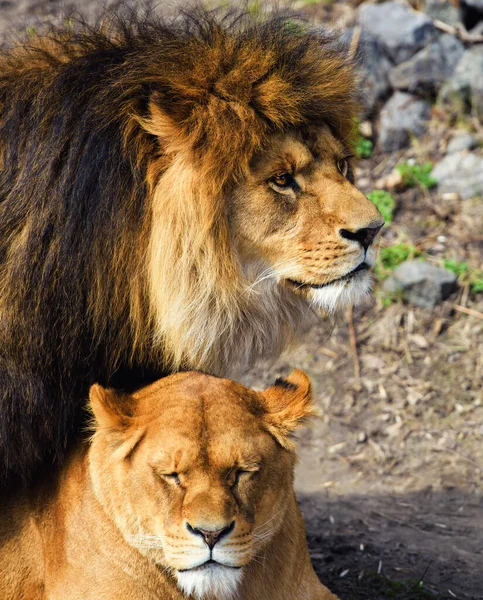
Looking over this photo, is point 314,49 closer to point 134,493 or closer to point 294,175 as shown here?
point 294,175

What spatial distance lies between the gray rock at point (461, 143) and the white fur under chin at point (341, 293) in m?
2.86

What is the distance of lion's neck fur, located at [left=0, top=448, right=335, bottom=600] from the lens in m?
2.50

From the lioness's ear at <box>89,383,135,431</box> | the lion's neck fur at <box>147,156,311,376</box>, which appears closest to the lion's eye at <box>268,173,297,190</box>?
the lion's neck fur at <box>147,156,311,376</box>

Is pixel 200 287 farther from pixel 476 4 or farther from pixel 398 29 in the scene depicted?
pixel 476 4


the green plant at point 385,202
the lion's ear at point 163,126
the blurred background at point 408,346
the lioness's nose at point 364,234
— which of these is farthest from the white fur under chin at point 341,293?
the green plant at point 385,202

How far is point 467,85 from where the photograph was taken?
18.0 feet

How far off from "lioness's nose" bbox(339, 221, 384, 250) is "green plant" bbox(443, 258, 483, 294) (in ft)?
7.60

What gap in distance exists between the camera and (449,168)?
5.38m

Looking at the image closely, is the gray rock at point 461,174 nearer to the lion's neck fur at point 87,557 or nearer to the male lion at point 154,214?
the male lion at point 154,214

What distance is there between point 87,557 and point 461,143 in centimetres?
363

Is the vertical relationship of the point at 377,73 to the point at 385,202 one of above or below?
above

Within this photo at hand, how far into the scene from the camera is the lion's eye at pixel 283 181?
2.73m

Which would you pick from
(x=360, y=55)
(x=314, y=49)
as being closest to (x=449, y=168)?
(x=360, y=55)

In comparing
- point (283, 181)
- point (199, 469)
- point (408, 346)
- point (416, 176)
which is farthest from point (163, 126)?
point (416, 176)
